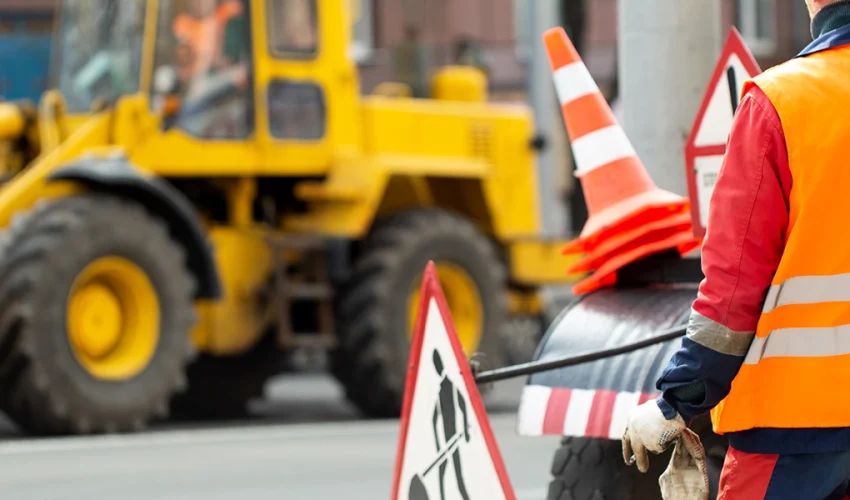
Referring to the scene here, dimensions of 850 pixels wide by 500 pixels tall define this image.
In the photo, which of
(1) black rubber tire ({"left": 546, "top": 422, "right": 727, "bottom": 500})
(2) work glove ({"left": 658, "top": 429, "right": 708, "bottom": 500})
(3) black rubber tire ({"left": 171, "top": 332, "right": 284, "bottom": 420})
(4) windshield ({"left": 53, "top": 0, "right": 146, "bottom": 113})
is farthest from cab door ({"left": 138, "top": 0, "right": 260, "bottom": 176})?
(2) work glove ({"left": 658, "top": 429, "right": 708, "bottom": 500})

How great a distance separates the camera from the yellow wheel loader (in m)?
10.7

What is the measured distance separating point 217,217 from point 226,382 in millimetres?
1218

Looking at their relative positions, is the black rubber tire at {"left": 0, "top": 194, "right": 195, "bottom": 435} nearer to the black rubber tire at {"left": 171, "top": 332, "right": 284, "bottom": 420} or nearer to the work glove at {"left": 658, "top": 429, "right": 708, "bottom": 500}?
the black rubber tire at {"left": 171, "top": 332, "right": 284, "bottom": 420}

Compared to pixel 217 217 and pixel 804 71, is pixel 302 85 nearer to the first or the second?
pixel 217 217

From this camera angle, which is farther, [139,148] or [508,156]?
[508,156]

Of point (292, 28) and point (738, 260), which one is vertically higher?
point (292, 28)

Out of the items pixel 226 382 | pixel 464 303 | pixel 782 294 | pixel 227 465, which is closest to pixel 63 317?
pixel 227 465

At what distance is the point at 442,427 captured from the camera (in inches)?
163

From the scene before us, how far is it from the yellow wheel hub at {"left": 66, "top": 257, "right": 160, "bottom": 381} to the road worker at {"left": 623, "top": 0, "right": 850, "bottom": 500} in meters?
7.97

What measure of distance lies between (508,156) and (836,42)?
1110cm

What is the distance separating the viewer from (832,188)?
3096 mm

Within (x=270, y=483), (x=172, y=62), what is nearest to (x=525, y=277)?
(x=172, y=62)

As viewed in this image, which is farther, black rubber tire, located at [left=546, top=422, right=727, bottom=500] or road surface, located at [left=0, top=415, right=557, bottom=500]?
road surface, located at [left=0, top=415, right=557, bottom=500]

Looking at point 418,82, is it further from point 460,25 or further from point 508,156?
point 460,25
